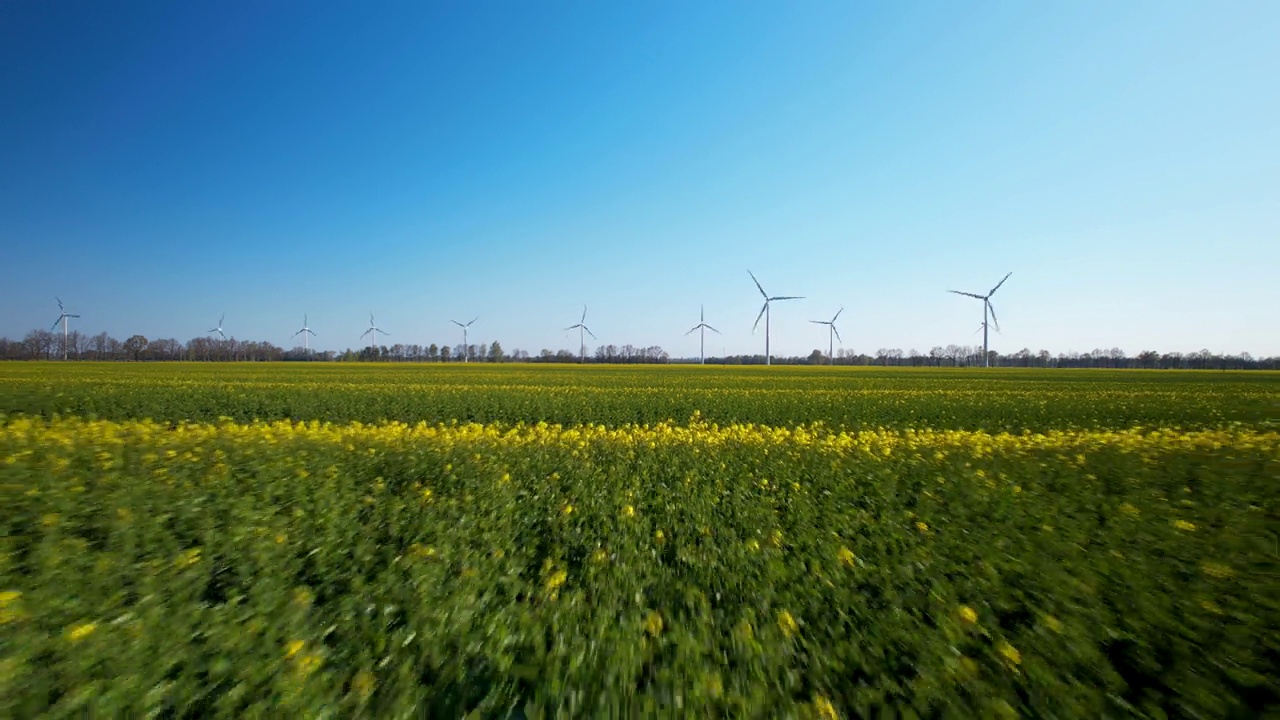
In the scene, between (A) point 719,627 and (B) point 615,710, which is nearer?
(B) point 615,710

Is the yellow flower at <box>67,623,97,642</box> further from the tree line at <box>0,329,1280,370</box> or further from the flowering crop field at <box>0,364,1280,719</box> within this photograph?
the tree line at <box>0,329,1280,370</box>

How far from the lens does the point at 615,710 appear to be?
3289 millimetres

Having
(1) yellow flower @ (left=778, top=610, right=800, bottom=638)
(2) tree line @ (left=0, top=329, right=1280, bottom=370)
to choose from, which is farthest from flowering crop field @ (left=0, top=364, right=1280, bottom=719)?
(2) tree line @ (left=0, top=329, right=1280, bottom=370)

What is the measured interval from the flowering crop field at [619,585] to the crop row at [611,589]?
3cm

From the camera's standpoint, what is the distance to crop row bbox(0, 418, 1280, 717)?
3369 mm

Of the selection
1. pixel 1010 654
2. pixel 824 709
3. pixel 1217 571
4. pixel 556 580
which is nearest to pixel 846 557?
pixel 1010 654

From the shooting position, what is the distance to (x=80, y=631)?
3387mm

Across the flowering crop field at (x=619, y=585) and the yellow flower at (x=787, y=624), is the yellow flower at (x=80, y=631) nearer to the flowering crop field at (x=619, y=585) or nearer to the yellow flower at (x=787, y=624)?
the flowering crop field at (x=619, y=585)

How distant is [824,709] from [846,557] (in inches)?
96.3

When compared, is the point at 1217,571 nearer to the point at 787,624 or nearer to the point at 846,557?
the point at 846,557

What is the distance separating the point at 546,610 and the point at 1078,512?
7.09 metres

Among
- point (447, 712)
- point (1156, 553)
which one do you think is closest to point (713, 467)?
point (1156, 553)

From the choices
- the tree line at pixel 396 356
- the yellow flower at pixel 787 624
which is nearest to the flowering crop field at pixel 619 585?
the yellow flower at pixel 787 624

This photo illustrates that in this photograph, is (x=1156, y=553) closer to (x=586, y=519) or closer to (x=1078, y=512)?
(x=1078, y=512)
